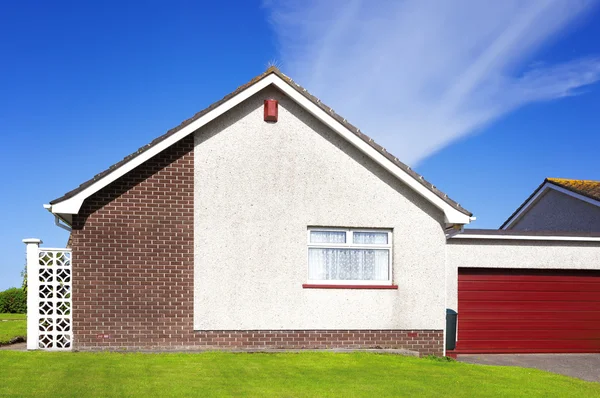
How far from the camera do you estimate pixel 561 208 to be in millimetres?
20562

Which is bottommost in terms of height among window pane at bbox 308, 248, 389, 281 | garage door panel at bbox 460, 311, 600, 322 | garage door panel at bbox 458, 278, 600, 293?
garage door panel at bbox 460, 311, 600, 322

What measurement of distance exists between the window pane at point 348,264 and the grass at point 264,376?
1661 mm

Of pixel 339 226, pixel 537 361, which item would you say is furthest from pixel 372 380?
pixel 537 361

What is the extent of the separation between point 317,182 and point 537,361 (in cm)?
688

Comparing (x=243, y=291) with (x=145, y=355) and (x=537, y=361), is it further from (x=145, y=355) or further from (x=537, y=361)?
(x=537, y=361)

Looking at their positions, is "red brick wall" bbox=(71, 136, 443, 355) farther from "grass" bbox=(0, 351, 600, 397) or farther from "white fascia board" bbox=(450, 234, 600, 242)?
"white fascia board" bbox=(450, 234, 600, 242)

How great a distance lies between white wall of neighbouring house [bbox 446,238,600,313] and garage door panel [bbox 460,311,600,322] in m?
0.54

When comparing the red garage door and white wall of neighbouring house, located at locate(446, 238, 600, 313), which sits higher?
white wall of neighbouring house, located at locate(446, 238, 600, 313)

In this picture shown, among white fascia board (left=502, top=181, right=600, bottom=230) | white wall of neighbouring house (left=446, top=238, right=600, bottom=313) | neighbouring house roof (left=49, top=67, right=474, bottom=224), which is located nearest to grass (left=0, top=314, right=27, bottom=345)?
neighbouring house roof (left=49, top=67, right=474, bottom=224)

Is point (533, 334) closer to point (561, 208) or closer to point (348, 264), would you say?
point (561, 208)

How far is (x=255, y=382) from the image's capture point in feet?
31.6

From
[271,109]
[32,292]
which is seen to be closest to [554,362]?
[271,109]

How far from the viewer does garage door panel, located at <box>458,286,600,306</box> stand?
15922 millimetres

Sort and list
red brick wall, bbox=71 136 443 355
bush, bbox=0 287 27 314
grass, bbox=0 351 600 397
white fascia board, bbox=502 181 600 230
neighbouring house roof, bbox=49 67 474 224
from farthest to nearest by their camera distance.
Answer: bush, bbox=0 287 27 314 < white fascia board, bbox=502 181 600 230 < red brick wall, bbox=71 136 443 355 < neighbouring house roof, bbox=49 67 474 224 < grass, bbox=0 351 600 397
